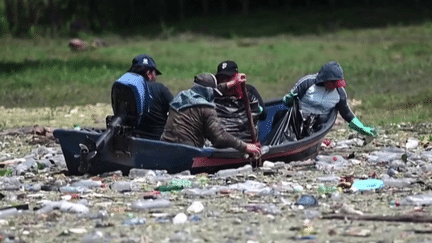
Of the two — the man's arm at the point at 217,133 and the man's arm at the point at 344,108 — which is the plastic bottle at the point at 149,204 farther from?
the man's arm at the point at 344,108

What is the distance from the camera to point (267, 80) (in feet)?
88.9

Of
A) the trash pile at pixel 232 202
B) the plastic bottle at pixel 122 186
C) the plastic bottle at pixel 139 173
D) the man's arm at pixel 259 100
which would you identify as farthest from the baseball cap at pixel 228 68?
the plastic bottle at pixel 122 186

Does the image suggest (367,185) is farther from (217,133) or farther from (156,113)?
(156,113)

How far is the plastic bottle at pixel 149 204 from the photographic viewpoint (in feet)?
32.7

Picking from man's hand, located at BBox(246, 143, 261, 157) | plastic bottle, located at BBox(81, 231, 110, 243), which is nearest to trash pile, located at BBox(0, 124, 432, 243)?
plastic bottle, located at BBox(81, 231, 110, 243)

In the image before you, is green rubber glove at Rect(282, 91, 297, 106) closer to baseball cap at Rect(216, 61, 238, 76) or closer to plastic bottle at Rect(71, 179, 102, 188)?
baseball cap at Rect(216, 61, 238, 76)

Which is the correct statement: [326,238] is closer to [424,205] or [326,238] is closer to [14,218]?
[424,205]

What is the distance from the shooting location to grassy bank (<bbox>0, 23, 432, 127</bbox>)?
23.4m

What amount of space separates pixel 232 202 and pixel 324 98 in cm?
400

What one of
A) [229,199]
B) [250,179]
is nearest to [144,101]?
[250,179]

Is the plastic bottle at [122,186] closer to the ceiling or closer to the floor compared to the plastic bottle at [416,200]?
closer to the floor

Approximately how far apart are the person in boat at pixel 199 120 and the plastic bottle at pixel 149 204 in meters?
2.16

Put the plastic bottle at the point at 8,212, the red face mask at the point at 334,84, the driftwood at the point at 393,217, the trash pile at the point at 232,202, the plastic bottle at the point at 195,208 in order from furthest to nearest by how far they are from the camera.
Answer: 1. the red face mask at the point at 334,84
2. the plastic bottle at the point at 195,208
3. the plastic bottle at the point at 8,212
4. the driftwood at the point at 393,217
5. the trash pile at the point at 232,202

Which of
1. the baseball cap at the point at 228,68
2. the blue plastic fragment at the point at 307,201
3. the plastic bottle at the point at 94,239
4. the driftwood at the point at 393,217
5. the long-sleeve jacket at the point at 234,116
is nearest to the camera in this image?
the plastic bottle at the point at 94,239
